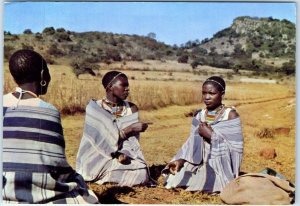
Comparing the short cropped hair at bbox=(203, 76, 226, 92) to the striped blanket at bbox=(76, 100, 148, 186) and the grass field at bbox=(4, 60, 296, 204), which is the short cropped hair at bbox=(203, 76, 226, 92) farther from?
the striped blanket at bbox=(76, 100, 148, 186)

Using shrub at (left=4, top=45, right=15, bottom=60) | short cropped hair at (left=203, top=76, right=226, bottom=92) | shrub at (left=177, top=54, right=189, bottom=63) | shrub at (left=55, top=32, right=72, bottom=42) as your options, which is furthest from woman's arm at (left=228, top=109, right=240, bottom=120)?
shrub at (left=4, top=45, right=15, bottom=60)

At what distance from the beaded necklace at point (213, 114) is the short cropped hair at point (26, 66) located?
1737 mm

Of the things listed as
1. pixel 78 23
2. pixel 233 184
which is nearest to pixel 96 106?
pixel 78 23

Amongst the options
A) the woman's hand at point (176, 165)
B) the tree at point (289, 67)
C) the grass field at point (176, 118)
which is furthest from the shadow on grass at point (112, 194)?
the tree at point (289, 67)

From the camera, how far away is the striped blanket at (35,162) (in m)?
7.89

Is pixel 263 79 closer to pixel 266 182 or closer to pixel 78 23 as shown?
pixel 266 182

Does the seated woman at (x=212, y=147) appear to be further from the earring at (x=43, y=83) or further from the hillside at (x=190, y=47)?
the earring at (x=43, y=83)

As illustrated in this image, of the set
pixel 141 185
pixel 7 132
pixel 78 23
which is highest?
pixel 78 23

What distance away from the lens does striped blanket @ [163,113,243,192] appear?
8.18 meters

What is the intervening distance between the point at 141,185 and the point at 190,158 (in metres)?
0.58

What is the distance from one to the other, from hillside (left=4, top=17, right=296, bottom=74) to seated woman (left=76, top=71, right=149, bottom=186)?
30 cm

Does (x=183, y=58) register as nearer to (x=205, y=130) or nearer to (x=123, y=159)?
(x=205, y=130)

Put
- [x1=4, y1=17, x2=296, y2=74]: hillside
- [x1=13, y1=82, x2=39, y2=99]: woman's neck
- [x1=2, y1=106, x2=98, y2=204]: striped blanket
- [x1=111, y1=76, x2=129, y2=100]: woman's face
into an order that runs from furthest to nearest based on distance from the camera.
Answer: [x1=111, y1=76, x2=129, y2=100]: woman's face < [x1=4, y1=17, x2=296, y2=74]: hillside < [x1=13, y1=82, x2=39, y2=99]: woman's neck < [x1=2, y1=106, x2=98, y2=204]: striped blanket

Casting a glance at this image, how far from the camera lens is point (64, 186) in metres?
7.90
